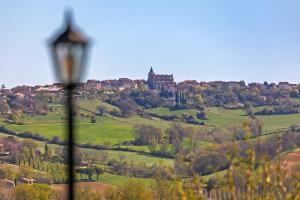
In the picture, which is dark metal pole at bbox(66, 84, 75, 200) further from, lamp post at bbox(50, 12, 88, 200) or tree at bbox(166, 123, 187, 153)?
tree at bbox(166, 123, 187, 153)

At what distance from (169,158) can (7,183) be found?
4412cm

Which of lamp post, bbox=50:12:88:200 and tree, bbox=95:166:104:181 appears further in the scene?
tree, bbox=95:166:104:181

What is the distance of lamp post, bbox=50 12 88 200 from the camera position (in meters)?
10.7

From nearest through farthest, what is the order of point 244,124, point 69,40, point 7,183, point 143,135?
point 69,40, point 244,124, point 7,183, point 143,135

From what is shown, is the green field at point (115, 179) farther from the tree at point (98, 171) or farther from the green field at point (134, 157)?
the green field at point (134, 157)

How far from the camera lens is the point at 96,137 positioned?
561 ft

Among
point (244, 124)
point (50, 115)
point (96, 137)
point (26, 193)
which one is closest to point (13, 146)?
point (96, 137)

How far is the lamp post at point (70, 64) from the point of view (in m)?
10.7

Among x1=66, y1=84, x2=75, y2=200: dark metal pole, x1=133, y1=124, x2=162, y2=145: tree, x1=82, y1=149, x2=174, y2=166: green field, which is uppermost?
x1=66, y1=84, x2=75, y2=200: dark metal pole

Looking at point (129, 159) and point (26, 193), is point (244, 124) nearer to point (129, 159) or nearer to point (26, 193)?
point (26, 193)

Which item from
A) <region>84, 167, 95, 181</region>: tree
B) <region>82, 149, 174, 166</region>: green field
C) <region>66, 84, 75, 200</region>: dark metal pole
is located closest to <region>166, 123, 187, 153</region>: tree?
<region>82, 149, 174, 166</region>: green field

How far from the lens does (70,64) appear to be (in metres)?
10.7

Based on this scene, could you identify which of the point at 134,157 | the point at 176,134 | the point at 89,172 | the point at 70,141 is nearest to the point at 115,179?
the point at 89,172

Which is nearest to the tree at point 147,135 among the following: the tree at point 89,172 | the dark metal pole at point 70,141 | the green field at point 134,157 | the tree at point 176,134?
the tree at point 176,134
